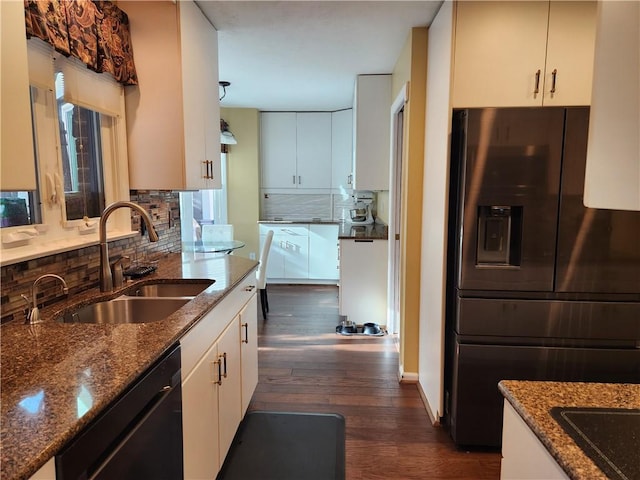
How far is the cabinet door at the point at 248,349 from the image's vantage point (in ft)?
7.40

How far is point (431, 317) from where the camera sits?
2.48 metres

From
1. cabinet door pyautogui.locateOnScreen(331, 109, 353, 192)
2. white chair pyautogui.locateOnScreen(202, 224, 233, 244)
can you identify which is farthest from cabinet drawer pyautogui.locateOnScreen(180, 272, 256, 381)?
cabinet door pyautogui.locateOnScreen(331, 109, 353, 192)

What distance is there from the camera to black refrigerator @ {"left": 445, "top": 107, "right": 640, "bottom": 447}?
1.97 meters

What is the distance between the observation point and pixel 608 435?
2.74 ft

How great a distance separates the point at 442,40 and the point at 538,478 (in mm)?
2136

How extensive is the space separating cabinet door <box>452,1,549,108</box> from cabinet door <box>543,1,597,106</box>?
1.5 inches

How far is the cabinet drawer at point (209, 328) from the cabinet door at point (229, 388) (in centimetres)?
6

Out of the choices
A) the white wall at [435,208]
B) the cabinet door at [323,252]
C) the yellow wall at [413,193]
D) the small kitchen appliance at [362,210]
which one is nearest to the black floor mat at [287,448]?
the white wall at [435,208]

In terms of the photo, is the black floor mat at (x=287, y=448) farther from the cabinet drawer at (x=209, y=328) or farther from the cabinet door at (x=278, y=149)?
the cabinet door at (x=278, y=149)

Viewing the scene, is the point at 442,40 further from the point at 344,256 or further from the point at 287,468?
the point at 287,468

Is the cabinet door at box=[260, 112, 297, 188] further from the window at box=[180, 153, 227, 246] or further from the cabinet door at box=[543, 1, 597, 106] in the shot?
the cabinet door at box=[543, 1, 597, 106]

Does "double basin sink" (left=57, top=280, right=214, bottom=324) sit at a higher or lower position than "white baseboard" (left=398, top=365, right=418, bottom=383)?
higher

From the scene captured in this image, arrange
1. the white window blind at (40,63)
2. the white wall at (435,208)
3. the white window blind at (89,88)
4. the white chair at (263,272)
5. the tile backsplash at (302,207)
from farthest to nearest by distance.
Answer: the tile backsplash at (302,207), the white chair at (263,272), the white wall at (435,208), the white window blind at (89,88), the white window blind at (40,63)

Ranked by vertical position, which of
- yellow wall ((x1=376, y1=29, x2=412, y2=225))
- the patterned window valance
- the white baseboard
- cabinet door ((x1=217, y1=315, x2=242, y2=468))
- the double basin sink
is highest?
yellow wall ((x1=376, y1=29, x2=412, y2=225))
